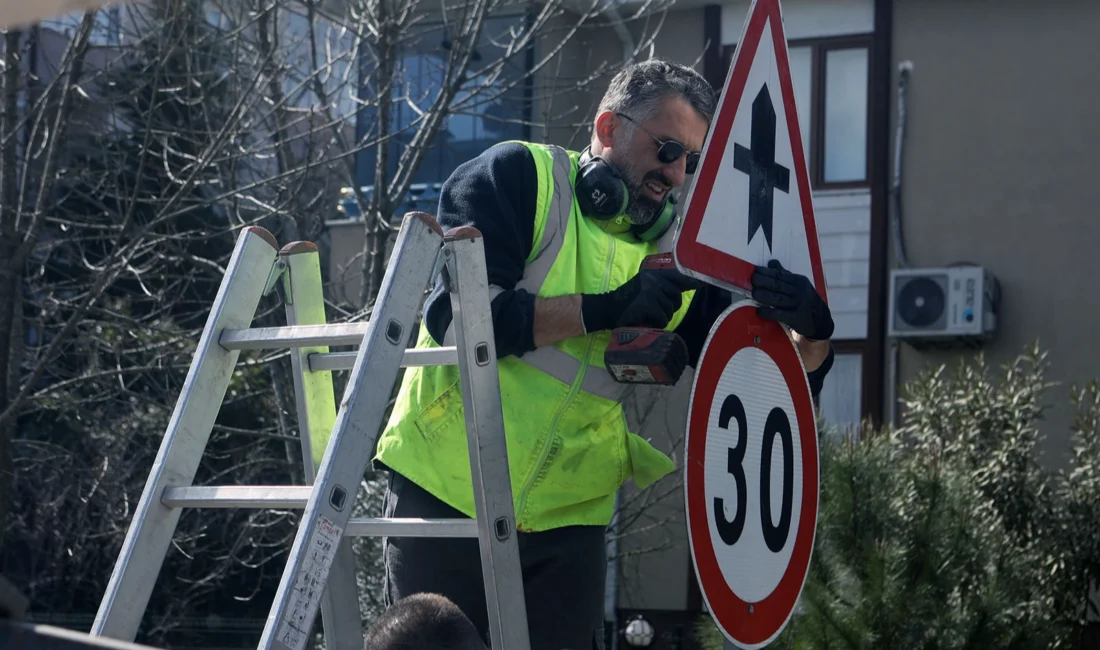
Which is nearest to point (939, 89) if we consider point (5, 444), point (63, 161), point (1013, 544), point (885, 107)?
point (885, 107)

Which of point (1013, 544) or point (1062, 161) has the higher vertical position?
point (1062, 161)

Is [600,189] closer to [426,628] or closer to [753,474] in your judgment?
[753,474]

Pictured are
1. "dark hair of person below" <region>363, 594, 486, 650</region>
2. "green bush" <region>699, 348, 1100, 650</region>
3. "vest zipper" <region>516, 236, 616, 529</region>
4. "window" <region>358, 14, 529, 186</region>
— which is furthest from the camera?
"window" <region>358, 14, 529, 186</region>

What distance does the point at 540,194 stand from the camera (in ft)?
11.9

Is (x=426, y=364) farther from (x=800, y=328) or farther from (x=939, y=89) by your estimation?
(x=939, y=89)

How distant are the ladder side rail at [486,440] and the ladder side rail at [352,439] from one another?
0.11 m

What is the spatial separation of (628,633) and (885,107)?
599cm

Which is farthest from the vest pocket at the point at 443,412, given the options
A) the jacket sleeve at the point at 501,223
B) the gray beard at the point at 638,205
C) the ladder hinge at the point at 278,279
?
the gray beard at the point at 638,205

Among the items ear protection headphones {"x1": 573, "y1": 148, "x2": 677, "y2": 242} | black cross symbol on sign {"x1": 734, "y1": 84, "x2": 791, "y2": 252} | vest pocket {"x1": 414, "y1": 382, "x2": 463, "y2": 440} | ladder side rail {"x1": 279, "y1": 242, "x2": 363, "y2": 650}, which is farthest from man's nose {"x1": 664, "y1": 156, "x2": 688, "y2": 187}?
ladder side rail {"x1": 279, "y1": 242, "x2": 363, "y2": 650}

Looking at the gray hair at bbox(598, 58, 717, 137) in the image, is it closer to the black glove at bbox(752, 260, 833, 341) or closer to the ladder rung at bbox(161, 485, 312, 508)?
the black glove at bbox(752, 260, 833, 341)

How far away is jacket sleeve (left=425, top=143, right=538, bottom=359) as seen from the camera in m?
3.44

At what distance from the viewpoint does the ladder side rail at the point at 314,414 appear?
3.70 meters

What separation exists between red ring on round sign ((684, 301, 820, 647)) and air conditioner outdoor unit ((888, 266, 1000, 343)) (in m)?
9.73

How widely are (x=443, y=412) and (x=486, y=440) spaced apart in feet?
1.08
